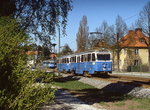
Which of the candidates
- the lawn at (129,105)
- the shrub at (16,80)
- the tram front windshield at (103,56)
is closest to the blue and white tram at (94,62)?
the tram front windshield at (103,56)

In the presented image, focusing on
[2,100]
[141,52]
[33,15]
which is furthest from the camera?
[141,52]

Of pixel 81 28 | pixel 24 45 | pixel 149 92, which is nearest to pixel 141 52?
pixel 81 28

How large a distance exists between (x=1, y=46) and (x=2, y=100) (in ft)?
3.36

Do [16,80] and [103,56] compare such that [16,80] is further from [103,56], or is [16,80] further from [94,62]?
[103,56]

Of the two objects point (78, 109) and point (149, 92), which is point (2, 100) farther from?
point (149, 92)

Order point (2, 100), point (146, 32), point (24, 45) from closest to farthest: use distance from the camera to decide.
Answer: point (2, 100) → point (24, 45) → point (146, 32)

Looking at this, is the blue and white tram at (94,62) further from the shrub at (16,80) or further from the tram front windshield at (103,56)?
the shrub at (16,80)

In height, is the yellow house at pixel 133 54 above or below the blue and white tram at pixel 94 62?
above

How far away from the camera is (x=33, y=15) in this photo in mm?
13930

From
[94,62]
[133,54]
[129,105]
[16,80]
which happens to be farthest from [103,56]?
[133,54]

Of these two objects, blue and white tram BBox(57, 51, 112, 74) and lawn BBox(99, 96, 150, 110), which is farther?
blue and white tram BBox(57, 51, 112, 74)

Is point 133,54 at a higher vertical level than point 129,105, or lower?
higher

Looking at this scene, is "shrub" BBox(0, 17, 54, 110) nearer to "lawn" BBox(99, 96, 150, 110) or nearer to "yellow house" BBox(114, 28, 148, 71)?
"lawn" BBox(99, 96, 150, 110)

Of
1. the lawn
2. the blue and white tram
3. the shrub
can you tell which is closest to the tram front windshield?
the blue and white tram
